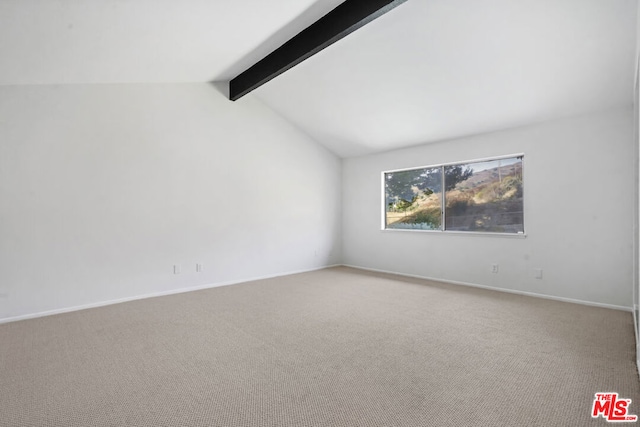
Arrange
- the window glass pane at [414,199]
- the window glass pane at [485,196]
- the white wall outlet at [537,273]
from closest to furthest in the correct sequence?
the white wall outlet at [537,273] → the window glass pane at [485,196] → the window glass pane at [414,199]

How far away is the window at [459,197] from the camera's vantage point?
15.3 feet

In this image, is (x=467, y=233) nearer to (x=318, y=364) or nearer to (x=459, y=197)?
(x=459, y=197)

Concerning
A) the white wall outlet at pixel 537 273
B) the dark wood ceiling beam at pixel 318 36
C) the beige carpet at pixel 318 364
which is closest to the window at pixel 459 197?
the white wall outlet at pixel 537 273

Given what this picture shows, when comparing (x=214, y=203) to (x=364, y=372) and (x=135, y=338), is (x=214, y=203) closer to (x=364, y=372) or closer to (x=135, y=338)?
(x=135, y=338)

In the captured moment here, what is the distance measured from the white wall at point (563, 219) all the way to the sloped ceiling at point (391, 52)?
0.87ft

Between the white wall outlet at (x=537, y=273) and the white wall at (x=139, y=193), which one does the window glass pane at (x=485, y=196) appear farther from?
the white wall at (x=139, y=193)

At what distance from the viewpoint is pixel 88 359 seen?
2.52 metres

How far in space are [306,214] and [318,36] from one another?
3371 millimetres

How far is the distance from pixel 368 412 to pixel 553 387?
1.22m

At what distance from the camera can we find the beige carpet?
5.95 feet

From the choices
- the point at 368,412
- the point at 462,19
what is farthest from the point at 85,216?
the point at 462,19

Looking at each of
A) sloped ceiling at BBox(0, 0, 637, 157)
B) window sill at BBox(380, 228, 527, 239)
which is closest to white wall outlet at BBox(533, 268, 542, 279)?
window sill at BBox(380, 228, 527, 239)

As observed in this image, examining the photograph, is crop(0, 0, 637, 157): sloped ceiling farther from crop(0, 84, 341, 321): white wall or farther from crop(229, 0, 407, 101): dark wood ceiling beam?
crop(0, 84, 341, 321): white wall

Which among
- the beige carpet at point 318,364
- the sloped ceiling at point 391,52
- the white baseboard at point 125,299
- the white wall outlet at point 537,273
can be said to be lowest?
the beige carpet at point 318,364
